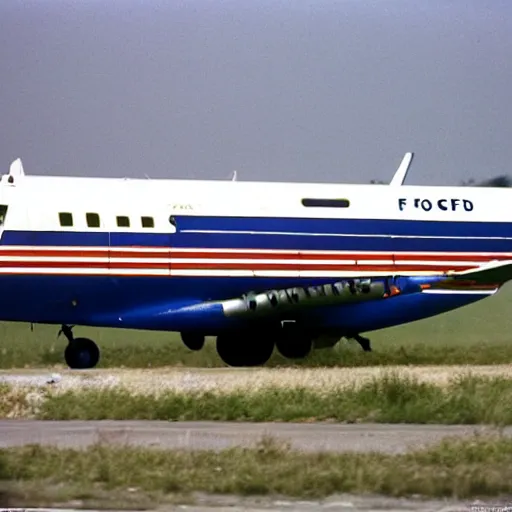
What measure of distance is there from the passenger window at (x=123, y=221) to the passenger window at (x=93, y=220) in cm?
40

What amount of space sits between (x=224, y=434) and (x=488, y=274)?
1388 centimetres

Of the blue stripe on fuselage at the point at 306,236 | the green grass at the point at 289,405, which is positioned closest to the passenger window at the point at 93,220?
the blue stripe on fuselage at the point at 306,236

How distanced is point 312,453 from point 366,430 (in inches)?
124

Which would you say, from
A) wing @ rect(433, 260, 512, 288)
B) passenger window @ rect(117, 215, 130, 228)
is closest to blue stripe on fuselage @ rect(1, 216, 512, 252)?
passenger window @ rect(117, 215, 130, 228)

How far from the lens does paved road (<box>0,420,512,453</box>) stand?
17188 mm

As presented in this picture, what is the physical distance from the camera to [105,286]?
98.9ft

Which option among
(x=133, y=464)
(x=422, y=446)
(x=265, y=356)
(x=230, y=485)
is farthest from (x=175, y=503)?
(x=265, y=356)

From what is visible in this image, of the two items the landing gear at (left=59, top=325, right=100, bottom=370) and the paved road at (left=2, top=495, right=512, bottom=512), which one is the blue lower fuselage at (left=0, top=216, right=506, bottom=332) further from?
the paved road at (left=2, top=495, right=512, bottom=512)

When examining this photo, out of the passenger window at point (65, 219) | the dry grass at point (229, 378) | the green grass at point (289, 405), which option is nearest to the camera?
the green grass at point (289, 405)

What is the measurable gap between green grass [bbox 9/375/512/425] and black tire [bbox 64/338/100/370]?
8035 mm

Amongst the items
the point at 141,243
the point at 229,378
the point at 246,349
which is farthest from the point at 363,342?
the point at 229,378

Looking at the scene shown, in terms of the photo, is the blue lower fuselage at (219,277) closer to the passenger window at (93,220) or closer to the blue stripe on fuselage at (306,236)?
the blue stripe on fuselage at (306,236)

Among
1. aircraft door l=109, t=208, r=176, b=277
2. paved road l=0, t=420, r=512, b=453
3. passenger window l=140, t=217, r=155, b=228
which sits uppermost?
passenger window l=140, t=217, r=155, b=228

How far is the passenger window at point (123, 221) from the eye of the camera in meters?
30.3
